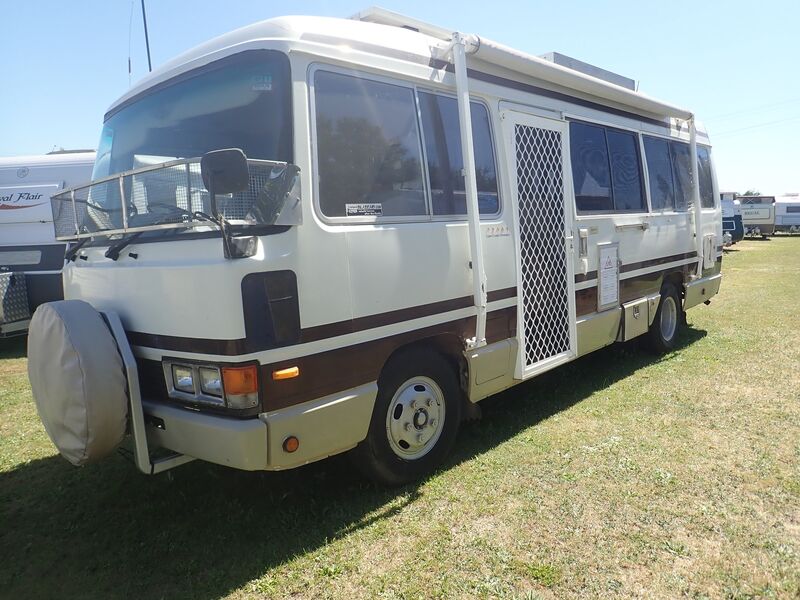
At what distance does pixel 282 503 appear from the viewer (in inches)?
143

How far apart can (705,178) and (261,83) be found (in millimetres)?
7077

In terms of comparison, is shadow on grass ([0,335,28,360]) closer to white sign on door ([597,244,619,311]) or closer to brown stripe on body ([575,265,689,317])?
brown stripe on body ([575,265,689,317])

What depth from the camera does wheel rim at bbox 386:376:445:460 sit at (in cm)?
366

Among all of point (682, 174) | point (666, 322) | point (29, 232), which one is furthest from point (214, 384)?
point (29, 232)

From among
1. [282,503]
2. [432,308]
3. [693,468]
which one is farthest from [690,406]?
[282,503]

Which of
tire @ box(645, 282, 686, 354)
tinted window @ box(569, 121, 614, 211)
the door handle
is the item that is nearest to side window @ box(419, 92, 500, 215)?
tinted window @ box(569, 121, 614, 211)

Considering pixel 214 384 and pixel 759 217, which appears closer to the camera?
pixel 214 384

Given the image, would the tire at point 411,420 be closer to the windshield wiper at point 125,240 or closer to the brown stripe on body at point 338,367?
the brown stripe on body at point 338,367

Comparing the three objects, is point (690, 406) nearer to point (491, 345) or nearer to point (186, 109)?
point (491, 345)

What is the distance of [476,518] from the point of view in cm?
339

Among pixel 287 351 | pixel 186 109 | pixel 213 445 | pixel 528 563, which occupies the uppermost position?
pixel 186 109

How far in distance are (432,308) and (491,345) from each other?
72cm

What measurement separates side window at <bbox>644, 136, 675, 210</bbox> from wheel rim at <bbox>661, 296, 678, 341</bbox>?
3.84 ft

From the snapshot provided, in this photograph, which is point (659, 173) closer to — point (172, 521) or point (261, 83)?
point (261, 83)
